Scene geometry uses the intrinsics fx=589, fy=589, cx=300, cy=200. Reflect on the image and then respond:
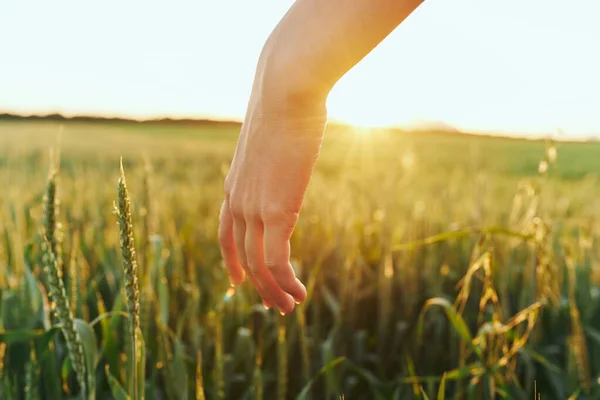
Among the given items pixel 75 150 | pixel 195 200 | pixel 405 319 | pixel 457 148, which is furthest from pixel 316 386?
pixel 457 148

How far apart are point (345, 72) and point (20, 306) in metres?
1.24

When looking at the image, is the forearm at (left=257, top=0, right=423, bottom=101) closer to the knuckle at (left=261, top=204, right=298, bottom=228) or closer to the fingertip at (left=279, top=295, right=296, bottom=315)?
the knuckle at (left=261, top=204, right=298, bottom=228)

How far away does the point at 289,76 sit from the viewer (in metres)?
0.72

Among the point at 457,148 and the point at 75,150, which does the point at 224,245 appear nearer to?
the point at 75,150

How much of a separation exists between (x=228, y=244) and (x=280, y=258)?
7.8 inches

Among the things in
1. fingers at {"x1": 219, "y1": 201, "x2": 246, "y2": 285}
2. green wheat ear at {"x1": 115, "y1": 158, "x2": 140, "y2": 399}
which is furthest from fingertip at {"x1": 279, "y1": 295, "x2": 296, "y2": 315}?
green wheat ear at {"x1": 115, "y1": 158, "x2": 140, "y2": 399}

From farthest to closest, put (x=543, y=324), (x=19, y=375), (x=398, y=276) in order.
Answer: (x=398, y=276) → (x=543, y=324) → (x=19, y=375)

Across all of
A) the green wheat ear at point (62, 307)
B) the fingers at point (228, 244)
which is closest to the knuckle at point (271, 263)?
the fingers at point (228, 244)

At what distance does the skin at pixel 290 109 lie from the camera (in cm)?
70

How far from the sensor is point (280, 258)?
0.80 m

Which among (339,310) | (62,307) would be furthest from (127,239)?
(339,310)

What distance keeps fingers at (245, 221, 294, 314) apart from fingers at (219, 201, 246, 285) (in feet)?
0.33

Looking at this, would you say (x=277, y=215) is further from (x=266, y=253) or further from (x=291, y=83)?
(x=291, y=83)

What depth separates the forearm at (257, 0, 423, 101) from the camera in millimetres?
688
